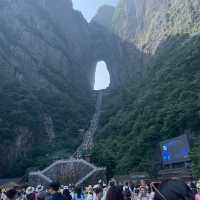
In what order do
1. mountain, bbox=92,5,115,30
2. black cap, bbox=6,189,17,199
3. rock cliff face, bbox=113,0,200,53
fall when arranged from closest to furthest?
black cap, bbox=6,189,17,199 < rock cliff face, bbox=113,0,200,53 < mountain, bbox=92,5,115,30

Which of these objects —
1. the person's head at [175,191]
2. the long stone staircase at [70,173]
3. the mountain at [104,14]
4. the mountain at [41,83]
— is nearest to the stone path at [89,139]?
the mountain at [41,83]

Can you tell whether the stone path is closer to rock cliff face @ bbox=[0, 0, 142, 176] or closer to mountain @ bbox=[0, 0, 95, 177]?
mountain @ bbox=[0, 0, 95, 177]

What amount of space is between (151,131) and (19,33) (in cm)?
4386

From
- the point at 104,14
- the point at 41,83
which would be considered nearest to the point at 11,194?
the point at 41,83

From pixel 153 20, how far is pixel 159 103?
3534cm

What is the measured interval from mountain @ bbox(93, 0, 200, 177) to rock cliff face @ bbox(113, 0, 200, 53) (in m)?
0.17

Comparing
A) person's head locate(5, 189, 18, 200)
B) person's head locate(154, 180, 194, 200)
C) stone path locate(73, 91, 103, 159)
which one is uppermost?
stone path locate(73, 91, 103, 159)

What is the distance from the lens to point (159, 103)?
157 ft

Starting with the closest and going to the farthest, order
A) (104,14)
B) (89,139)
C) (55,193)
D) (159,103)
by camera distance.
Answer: (55,193) → (159,103) → (89,139) → (104,14)

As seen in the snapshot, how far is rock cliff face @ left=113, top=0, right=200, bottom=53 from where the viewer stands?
210 feet

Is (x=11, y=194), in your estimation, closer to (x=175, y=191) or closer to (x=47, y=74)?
(x=175, y=191)

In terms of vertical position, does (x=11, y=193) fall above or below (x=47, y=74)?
below

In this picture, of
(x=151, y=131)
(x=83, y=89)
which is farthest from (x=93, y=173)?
(x=83, y=89)

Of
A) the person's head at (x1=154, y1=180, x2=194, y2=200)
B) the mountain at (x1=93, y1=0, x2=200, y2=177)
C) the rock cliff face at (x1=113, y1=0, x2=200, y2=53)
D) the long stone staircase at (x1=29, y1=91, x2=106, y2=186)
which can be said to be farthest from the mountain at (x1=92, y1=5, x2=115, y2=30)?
the person's head at (x1=154, y1=180, x2=194, y2=200)
